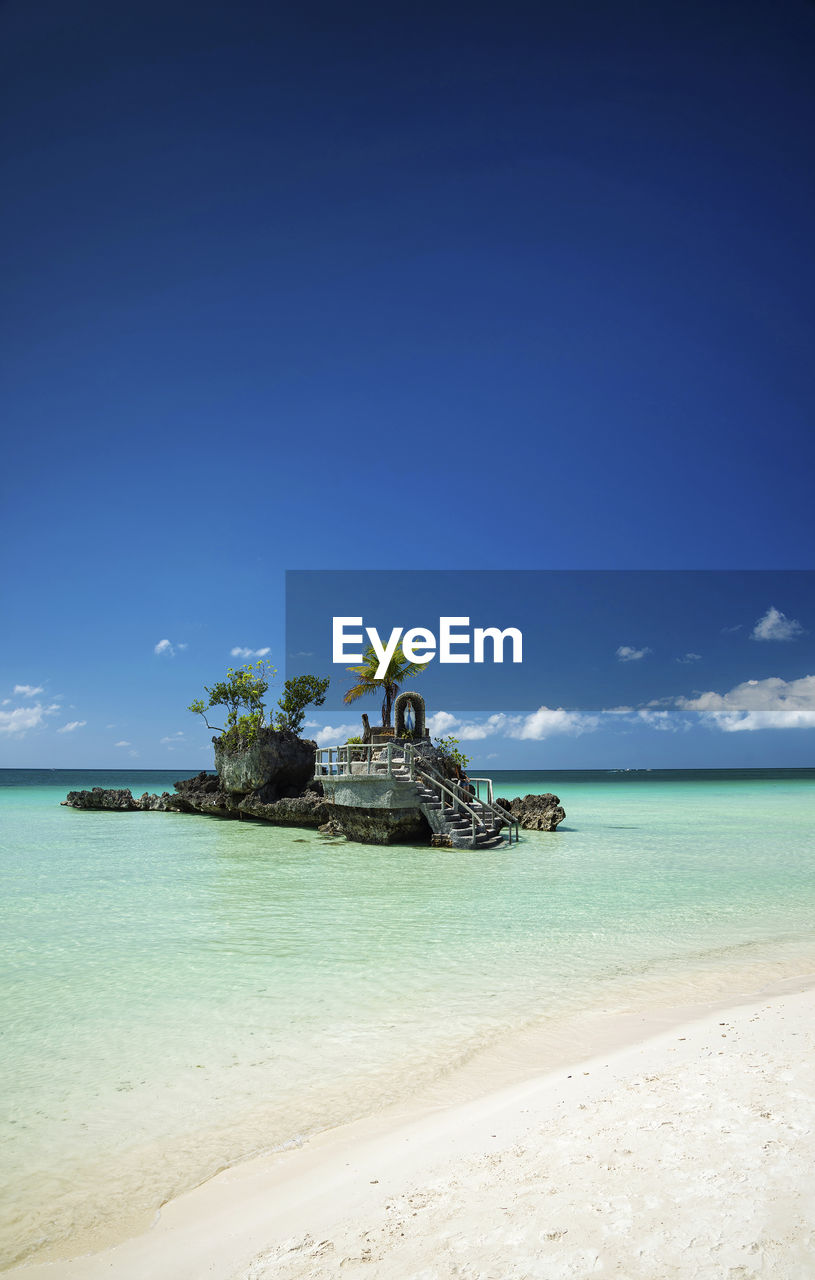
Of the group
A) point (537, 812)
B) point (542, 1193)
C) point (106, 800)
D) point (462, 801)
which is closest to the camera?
point (542, 1193)

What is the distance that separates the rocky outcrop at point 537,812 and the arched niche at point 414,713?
165 inches

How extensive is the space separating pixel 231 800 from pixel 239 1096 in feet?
99.5

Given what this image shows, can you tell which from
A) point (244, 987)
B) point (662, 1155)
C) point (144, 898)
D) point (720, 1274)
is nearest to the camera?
point (720, 1274)

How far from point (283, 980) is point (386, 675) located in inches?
844

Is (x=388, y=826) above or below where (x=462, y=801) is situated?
below

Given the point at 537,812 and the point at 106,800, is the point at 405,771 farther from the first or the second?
the point at 106,800

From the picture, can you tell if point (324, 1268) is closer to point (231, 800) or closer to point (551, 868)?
point (551, 868)

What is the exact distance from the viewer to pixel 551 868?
57.7 feet

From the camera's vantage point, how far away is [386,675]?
29.6 m

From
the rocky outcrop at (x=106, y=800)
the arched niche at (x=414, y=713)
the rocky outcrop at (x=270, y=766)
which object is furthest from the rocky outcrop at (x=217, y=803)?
the arched niche at (x=414, y=713)

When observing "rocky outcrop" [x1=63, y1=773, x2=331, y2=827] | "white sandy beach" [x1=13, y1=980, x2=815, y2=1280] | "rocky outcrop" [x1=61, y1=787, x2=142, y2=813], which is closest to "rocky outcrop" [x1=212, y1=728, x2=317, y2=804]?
"rocky outcrop" [x1=63, y1=773, x2=331, y2=827]

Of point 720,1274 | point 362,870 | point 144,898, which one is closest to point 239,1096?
point 720,1274

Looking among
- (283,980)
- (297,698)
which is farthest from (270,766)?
(283,980)

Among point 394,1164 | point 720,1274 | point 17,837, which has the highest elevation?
point 720,1274
